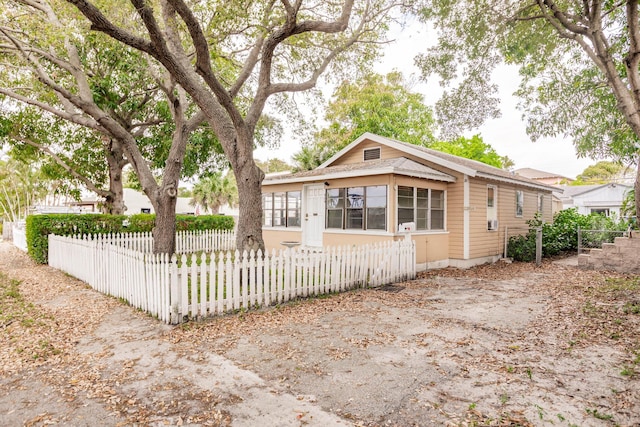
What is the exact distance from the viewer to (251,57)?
29.8ft

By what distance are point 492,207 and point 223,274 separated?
10.9 metres

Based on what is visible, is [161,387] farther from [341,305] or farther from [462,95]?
[462,95]

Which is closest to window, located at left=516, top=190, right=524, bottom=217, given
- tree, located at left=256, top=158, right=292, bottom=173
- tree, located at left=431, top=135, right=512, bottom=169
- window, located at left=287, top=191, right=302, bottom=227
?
window, located at left=287, top=191, right=302, bottom=227

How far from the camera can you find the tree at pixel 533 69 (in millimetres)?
9453

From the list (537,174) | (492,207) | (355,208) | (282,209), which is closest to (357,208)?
(355,208)

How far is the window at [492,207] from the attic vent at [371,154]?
4.23m

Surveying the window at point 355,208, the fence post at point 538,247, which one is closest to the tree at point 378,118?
the window at point 355,208

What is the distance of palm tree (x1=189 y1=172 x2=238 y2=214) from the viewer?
34750mm

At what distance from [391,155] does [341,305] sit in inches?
314

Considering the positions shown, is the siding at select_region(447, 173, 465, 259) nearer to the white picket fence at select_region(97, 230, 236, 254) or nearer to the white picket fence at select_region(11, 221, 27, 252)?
the white picket fence at select_region(97, 230, 236, 254)

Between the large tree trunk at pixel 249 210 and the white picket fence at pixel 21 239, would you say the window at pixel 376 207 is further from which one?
the white picket fence at pixel 21 239

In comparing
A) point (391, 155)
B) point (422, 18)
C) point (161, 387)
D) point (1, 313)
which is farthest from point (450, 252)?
point (1, 313)

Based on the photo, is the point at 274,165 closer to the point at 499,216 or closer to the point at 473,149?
the point at 473,149

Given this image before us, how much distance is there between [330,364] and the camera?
13.6 feet
